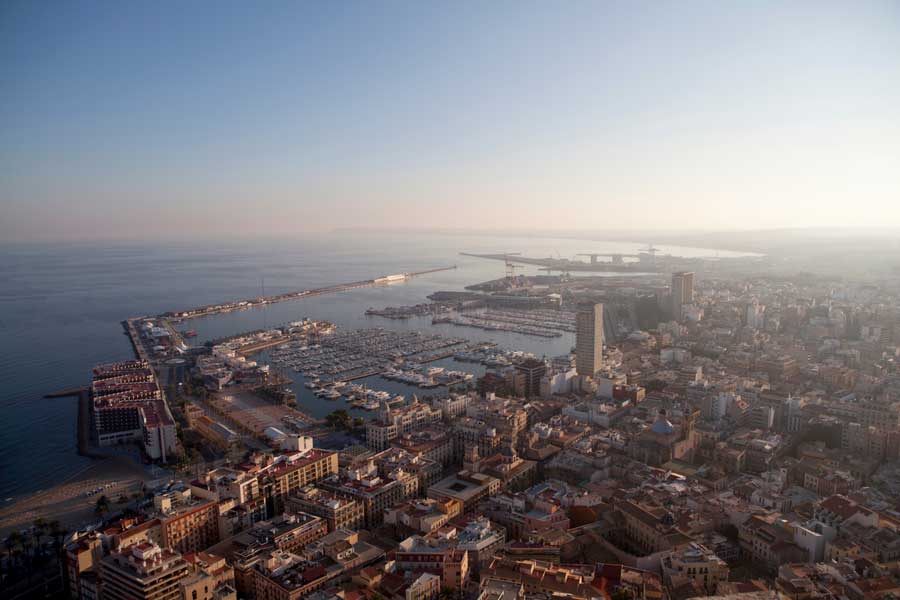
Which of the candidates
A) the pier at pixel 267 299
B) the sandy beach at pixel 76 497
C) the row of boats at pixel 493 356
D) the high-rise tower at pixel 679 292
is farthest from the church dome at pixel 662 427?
the pier at pixel 267 299

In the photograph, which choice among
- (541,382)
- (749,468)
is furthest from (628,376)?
(749,468)

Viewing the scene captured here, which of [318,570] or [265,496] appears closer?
[318,570]

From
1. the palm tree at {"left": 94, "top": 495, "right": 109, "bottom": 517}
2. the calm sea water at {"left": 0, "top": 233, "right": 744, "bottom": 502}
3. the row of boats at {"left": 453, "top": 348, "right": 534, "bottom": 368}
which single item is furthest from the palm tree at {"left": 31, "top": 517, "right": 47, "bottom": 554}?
the row of boats at {"left": 453, "top": 348, "right": 534, "bottom": 368}

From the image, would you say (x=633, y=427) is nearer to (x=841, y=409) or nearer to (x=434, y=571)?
(x=841, y=409)

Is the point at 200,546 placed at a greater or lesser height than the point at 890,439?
lesser

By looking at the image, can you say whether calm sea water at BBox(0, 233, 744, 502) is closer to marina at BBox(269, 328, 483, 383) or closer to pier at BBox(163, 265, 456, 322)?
pier at BBox(163, 265, 456, 322)

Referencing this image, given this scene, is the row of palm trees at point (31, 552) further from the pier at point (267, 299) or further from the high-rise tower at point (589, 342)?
the pier at point (267, 299)
